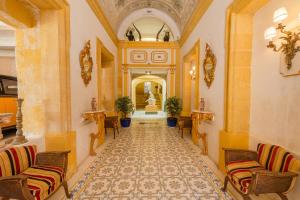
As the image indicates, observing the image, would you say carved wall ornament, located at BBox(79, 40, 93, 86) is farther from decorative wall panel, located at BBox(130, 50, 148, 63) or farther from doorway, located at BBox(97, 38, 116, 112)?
decorative wall panel, located at BBox(130, 50, 148, 63)

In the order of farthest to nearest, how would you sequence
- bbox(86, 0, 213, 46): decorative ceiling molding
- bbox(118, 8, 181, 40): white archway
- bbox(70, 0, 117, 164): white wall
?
bbox(118, 8, 181, 40): white archway → bbox(86, 0, 213, 46): decorative ceiling molding → bbox(70, 0, 117, 164): white wall

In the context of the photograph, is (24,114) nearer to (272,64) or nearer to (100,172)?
(100,172)

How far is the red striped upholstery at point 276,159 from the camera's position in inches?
67.3

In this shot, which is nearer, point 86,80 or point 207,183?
point 207,183

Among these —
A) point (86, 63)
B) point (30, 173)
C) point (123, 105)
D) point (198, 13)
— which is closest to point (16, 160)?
point (30, 173)

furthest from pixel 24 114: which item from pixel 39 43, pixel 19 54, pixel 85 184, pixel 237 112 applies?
pixel 237 112

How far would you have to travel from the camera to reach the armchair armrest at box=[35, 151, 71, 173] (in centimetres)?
208

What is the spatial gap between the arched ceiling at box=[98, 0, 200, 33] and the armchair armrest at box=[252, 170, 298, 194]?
4.40 m

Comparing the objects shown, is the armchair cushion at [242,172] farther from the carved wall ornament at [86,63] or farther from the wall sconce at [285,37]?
the carved wall ornament at [86,63]

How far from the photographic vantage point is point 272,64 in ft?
7.06

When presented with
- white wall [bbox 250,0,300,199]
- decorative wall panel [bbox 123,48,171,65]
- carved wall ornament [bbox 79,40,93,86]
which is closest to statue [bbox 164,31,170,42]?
decorative wall panel [bbox 123,48,171,65]

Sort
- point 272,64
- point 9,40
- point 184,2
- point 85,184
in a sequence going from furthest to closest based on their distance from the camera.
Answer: point 9,40
point 184,2
point 85,184
point 272,64

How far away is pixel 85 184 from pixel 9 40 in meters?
6.09

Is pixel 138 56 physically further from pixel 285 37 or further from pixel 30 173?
pixel 30 173
